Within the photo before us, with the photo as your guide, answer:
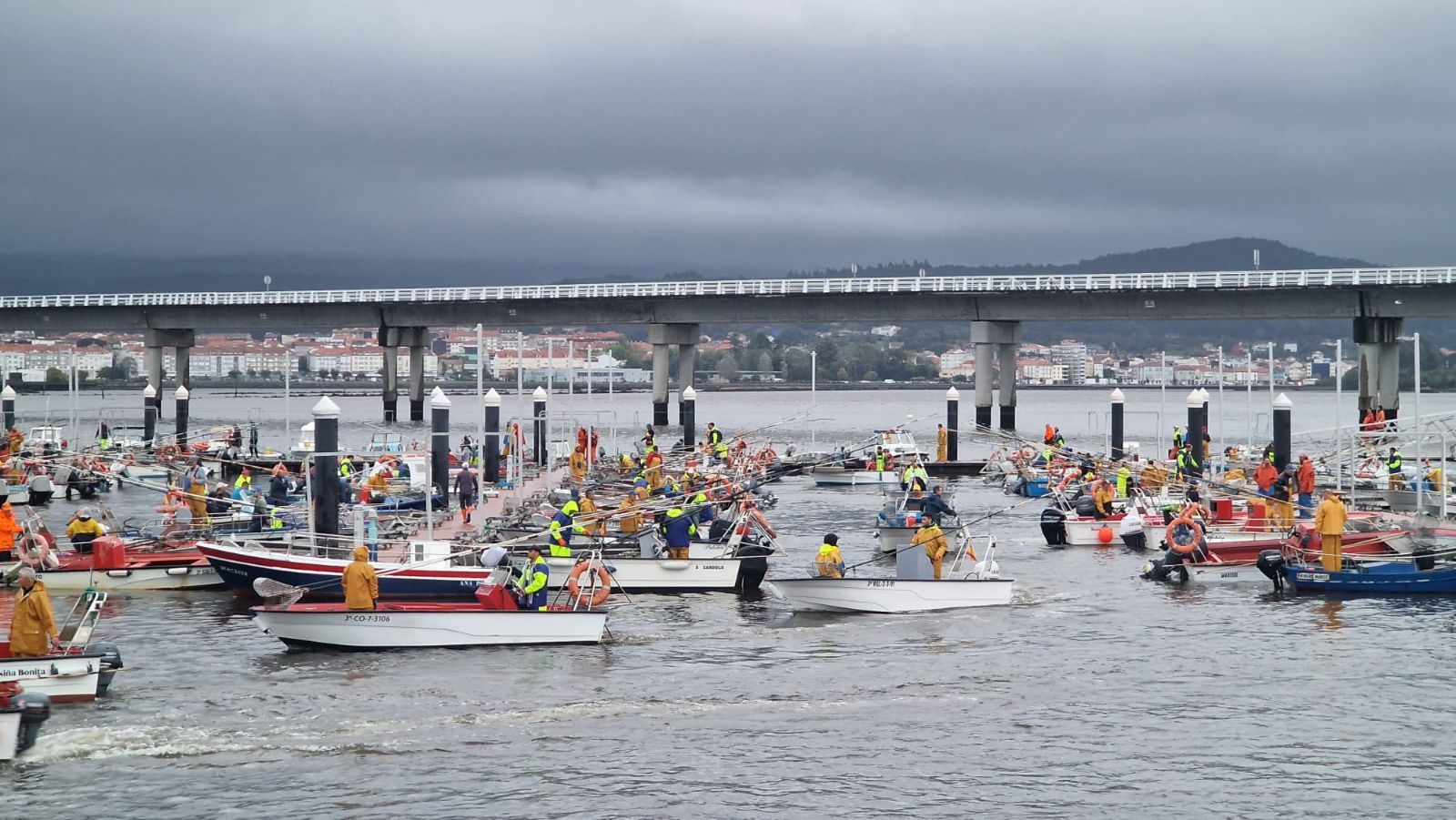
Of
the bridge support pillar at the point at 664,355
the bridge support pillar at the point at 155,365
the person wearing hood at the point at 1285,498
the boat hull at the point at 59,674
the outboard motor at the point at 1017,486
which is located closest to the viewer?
the boat hull at the point at 59,674

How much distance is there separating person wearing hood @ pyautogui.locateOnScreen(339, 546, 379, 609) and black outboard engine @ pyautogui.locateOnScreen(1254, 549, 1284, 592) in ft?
63.7

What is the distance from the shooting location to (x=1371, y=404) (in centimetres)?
8475

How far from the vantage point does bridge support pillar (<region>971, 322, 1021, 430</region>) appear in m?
92.3

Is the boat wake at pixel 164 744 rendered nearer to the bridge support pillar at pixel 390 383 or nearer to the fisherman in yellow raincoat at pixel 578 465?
the fisherman in yellow raincoat at pixel 578 465

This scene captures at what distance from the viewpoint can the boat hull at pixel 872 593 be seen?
3142cm

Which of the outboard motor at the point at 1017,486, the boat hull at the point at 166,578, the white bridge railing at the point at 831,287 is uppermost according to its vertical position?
the white bridge railing at the point at 831,287

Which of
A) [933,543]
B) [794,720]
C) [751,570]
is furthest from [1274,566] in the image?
[794,720]

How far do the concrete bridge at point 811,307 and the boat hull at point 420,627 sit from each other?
63476 mm

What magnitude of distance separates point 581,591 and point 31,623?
950 centimetres

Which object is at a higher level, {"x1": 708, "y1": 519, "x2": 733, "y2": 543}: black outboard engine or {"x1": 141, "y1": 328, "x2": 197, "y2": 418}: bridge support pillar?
{"x1": 141, "y1": 328, "x2": 197, "y2": 418}: bridge support pillar

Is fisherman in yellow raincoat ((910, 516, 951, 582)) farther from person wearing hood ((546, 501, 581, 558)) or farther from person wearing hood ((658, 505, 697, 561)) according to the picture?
person wearing hood ((546, 501, 581, 558))

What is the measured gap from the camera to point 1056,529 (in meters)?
45.2

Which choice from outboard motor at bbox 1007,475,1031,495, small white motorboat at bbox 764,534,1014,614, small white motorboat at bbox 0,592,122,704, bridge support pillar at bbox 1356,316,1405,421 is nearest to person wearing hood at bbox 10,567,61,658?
small white motorboat at bbox 0,592,122,704

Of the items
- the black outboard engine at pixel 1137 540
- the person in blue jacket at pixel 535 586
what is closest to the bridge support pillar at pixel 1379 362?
the black outboard engine at pixel 1137 540
